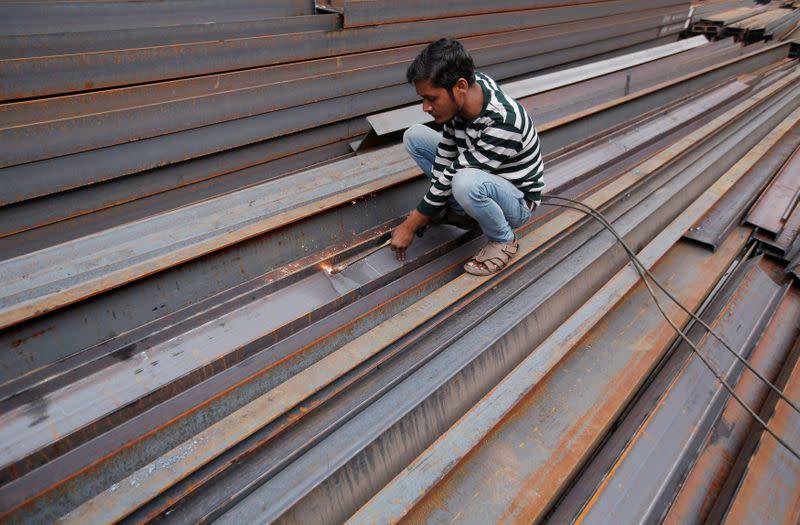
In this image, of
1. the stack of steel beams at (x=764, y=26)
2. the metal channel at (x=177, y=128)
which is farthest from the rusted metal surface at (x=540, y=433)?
the stack of steel beams at (x=764, y=26)

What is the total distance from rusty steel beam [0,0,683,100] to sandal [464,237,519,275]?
82.3 inches

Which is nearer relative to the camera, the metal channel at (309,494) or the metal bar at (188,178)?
the metal channel at (309,494)

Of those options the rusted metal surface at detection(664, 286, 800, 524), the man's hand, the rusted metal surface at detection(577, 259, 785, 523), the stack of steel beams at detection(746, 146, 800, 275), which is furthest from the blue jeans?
the stack of steel beams at detection(746, 146, 800, 275)

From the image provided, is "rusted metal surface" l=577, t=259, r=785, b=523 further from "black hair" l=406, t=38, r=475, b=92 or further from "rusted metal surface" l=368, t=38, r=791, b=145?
"rusted metal surface" l=368, t=38, r=791, b=145

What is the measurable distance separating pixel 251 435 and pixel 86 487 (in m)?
0.47

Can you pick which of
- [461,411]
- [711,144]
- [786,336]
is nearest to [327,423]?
[461,411]

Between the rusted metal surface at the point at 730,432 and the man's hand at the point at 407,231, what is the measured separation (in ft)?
4.80

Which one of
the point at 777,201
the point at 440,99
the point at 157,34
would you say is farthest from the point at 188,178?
the point at 777,201

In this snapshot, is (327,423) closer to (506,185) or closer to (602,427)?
(602,427)

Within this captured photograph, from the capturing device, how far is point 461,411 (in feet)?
5.92

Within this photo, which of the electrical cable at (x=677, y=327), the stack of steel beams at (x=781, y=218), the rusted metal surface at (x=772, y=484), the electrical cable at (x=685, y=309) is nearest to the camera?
the rusted metal surface at (x=772, y=484)

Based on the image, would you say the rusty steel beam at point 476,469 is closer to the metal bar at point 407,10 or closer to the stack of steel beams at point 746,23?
the metal bar at point 407,10

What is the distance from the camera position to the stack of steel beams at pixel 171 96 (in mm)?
2451

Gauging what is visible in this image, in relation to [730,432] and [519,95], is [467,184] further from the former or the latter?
[519,95]
